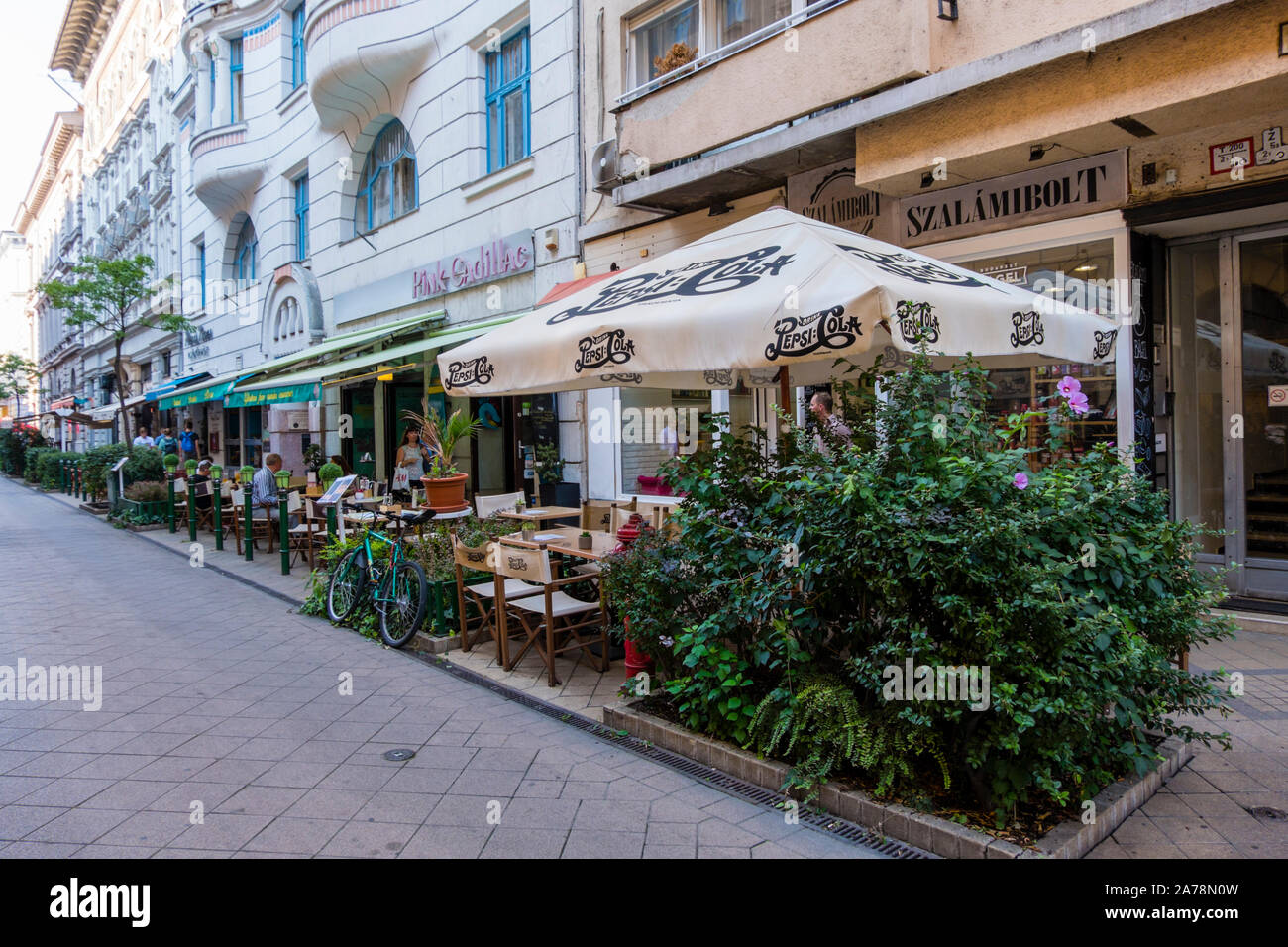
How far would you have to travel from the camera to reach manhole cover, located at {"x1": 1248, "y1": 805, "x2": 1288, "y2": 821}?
3.55 m

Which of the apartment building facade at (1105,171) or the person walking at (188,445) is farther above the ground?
the apartment building facade at (1105,171)

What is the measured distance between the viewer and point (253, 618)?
7.98 m

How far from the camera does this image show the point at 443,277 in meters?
14.2

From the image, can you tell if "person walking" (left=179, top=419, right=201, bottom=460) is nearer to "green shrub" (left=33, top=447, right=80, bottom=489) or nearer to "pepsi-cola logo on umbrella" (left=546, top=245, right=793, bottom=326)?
"green shrub" (left=33, top=447, right=80, bottom=489)

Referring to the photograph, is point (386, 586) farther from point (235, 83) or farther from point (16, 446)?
point (16, 446)

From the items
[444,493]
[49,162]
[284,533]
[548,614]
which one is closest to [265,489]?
[284,533]

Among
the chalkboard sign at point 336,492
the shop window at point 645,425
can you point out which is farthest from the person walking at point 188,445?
the shop window at point 645,425

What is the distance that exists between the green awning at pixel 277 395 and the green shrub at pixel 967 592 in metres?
9.58

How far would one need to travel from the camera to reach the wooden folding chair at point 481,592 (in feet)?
19.8

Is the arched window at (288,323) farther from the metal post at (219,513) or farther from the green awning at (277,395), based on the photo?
the metal post at (219,513)

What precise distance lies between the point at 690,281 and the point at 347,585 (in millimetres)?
4428
